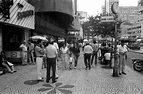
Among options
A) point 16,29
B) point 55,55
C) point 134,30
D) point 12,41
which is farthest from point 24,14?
point 134,30

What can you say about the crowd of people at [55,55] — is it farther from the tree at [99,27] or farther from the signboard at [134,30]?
the signboard at [134,30]

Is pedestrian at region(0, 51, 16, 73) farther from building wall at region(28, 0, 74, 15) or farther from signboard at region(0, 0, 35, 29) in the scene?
building wall at region(28, 0, 74, 15)

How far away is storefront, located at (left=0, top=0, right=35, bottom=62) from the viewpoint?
1029cm

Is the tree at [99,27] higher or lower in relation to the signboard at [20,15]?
higher

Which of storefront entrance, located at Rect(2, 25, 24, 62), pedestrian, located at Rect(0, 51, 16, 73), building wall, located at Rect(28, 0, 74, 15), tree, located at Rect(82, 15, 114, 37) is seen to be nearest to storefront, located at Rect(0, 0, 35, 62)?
storefront entrance, located at Rect(2, 25, 24, 62)

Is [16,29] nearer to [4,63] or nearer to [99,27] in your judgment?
[4,63]

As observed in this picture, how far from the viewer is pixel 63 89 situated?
18.1ft

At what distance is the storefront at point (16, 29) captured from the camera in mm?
10288

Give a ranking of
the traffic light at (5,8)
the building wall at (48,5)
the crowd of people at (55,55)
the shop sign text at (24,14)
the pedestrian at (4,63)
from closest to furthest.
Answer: the crowd of people at (55,55)
the pedestrian at (4,63)
the traffic light at (5,8)
the shop sign text at (24,14)
the building wall at (48,5)

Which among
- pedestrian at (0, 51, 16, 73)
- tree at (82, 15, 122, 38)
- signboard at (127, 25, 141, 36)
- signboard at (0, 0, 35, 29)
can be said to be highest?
signboard at (127, 25, 141, 36)

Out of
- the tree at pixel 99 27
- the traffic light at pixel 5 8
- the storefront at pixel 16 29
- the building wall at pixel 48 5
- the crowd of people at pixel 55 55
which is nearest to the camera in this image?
the crowd of people at pixel 55 55

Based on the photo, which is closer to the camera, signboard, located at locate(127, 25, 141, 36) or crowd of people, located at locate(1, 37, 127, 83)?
crowd of people, located at locate(1, 37, 127, 83)

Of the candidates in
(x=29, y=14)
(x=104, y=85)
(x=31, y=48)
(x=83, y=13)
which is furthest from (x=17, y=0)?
(x=83, y=13)

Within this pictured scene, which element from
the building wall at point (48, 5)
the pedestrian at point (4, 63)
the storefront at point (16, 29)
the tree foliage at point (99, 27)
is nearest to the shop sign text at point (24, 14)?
the storefront at point (16, 29)
